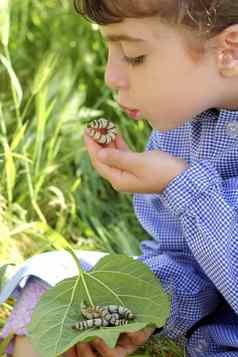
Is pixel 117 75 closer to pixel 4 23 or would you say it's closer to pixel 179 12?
pixel 179 12

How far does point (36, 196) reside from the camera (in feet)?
6.73

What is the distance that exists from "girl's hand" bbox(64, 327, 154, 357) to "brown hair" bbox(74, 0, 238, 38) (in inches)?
18.6

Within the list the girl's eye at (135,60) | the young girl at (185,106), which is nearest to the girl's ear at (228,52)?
the young girl at (185,106)

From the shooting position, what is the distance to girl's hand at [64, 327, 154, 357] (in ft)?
5.03

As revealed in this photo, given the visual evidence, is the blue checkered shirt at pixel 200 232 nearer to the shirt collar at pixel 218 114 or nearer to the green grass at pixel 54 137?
the shirt collar at pixel 218 114

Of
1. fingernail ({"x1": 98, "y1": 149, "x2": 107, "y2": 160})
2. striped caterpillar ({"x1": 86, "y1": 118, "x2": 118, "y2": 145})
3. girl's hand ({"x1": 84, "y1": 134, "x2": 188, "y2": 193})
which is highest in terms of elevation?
striped caterpillar ({"x1": 86, "y1": 118, "x2": 118, "y2": 145})

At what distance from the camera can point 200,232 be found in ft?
4.64

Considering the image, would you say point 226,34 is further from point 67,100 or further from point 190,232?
point 67,100

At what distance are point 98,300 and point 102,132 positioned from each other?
254 mm

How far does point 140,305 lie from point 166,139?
1.05ft

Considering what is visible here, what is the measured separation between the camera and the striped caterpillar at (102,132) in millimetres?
1472

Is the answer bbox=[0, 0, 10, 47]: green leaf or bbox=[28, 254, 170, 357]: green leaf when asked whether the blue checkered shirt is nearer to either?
bbox=[28, 254, 170, 357]: green leaf

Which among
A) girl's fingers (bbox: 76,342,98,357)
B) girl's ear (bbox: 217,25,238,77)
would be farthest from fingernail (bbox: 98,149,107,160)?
girl's fingers (bbox: 76,342,98,357)

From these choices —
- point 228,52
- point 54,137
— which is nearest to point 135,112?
point 228,52
